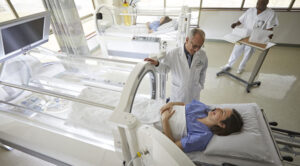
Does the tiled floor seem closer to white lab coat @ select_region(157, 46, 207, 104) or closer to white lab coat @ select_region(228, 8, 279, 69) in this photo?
white lab coat @ select_region(228, 8, 279, 69)

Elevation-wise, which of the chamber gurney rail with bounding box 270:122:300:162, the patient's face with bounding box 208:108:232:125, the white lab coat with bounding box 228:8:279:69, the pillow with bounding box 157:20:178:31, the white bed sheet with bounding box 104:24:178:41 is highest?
the white lab coat with bounding box 228:8:279:69

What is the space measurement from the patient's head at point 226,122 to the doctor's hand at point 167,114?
1.04 ft

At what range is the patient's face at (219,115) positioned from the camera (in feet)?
3.68

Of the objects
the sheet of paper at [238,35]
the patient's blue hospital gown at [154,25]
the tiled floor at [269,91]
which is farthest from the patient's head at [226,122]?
the patient's blue hospital gown at [154,25]

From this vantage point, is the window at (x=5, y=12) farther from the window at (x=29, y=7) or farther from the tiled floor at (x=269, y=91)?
the tiled floor at (x=269, y=91)

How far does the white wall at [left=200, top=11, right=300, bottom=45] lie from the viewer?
3.56 meters

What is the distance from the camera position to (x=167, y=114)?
4.08 ft

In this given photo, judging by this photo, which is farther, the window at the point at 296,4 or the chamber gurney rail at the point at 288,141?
the window at the point at 296,4

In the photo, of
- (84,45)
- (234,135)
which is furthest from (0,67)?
(234,135)

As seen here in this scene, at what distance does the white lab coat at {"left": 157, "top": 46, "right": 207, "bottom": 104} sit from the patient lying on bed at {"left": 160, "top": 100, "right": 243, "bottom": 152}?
373mm

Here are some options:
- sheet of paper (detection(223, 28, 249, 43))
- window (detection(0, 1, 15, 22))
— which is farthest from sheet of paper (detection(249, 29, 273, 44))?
window (detection(0, 1, 15, 22))

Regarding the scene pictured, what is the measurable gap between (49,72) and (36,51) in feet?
1.12

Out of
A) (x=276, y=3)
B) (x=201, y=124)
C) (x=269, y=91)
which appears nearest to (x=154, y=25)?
(x=269, y=91)

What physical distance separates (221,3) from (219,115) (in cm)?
421
